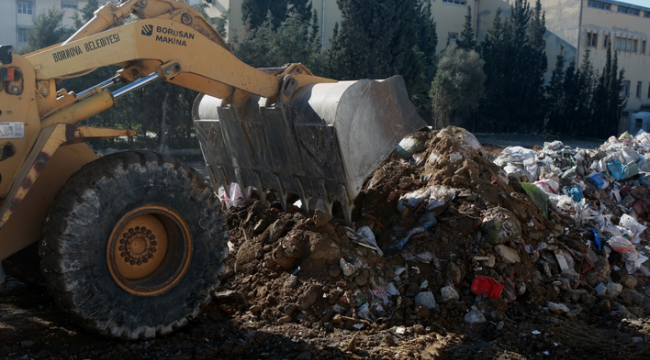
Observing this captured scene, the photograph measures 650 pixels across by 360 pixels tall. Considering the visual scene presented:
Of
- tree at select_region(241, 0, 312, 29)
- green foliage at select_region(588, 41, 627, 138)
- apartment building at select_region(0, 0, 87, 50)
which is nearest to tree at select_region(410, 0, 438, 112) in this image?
tree at select_region(241, 0, 312, 29)

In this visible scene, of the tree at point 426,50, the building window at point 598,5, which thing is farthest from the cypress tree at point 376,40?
the building window at point 598,5

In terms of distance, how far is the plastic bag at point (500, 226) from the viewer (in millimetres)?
6195

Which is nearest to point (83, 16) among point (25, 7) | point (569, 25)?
point (25, 7)

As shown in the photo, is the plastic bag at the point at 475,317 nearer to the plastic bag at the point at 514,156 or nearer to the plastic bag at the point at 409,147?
the plastic bag at the point at 409,147

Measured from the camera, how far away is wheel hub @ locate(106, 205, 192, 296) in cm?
444

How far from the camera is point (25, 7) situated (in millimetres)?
38031

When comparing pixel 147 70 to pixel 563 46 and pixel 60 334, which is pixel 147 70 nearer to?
pixel 60 334

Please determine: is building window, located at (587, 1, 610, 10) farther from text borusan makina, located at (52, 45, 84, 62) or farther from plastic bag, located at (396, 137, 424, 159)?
text borusan makina, located at (52, 45, 84, 62)

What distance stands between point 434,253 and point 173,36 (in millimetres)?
3272

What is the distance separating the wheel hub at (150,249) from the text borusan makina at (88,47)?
4.21 feet

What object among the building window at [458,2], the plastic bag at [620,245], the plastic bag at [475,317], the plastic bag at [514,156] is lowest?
the plastic bag at [475,317]

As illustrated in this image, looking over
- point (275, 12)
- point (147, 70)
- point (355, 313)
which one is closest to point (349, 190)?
point (355, 313)

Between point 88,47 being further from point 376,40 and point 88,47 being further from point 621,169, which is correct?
point 376,40

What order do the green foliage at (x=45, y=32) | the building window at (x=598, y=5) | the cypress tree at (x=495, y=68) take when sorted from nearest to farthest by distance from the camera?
the green foliage at (x=45, y=32) < the cypress tree at (x=495, y=68) < the building window at (x=598, y=5)
